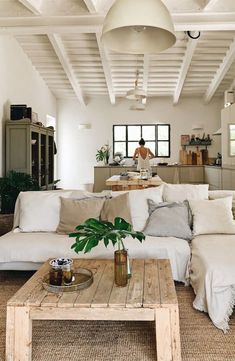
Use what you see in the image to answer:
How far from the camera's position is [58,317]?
2084 millimetres

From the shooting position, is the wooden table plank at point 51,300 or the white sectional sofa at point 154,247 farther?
the white sectional sofa at point 154,247

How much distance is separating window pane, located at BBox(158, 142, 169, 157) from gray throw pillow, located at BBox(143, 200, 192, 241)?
286 inches

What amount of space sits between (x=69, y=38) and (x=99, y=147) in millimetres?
4325

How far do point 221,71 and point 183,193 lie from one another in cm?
543

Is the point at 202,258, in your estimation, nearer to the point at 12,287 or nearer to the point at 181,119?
the point at 12,287

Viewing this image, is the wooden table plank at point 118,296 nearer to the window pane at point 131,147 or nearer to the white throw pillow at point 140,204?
the white throw pillow at point 140,204

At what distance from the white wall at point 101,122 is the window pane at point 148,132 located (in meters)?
0.20

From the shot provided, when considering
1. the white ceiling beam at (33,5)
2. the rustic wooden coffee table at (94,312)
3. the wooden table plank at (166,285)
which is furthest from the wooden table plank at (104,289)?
the white ceiling beam at (33,5)

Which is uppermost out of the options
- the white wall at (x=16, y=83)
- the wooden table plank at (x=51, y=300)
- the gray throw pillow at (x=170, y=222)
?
the white wall at (x=16, y=83)

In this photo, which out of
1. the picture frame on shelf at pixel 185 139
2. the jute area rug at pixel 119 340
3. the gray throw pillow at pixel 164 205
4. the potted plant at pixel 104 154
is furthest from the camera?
the picture frame on shelf at pixel 185 139

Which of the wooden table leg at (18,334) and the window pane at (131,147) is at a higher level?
the window pane at (131,147)

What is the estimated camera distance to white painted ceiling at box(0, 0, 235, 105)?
15.0ft

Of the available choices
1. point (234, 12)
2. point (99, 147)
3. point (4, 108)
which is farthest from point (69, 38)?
point (99, 147)

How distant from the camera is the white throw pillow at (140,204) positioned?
12.2 ft
